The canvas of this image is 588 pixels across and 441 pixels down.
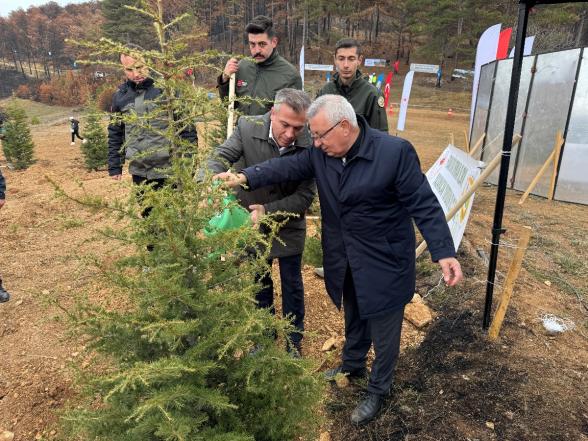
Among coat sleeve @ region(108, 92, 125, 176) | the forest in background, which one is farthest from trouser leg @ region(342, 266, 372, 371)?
the forest in background

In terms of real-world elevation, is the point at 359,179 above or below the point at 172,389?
above

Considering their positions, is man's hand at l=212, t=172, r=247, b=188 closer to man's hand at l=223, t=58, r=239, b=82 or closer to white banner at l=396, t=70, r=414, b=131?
man's hand at l=223, t=58, r=239, b=82

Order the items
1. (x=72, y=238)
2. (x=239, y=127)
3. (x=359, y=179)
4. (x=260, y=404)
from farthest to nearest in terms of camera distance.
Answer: (x=72, y=238) < (x=239, y=127) < (x=359, y=179) < (x=260, y=404)

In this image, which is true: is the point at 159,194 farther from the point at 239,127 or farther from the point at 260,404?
the point at 239,127

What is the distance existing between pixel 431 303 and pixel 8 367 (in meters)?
3.75

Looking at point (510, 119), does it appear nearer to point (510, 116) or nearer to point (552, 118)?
point (510, 116)

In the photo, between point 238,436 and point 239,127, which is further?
point 239,127

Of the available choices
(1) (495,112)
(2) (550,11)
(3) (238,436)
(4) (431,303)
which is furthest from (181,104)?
(2) (550,11)

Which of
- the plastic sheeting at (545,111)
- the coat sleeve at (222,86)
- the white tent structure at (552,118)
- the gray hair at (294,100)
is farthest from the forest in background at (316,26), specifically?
the gray hair at (294,100)

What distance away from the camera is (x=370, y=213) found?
2.44 meters

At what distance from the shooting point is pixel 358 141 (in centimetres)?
241

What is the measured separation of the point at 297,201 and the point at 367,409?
148 centimetres

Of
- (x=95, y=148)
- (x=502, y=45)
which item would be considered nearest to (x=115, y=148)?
(x=95, y=148)

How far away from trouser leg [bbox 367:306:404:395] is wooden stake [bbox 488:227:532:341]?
3.71 ft
